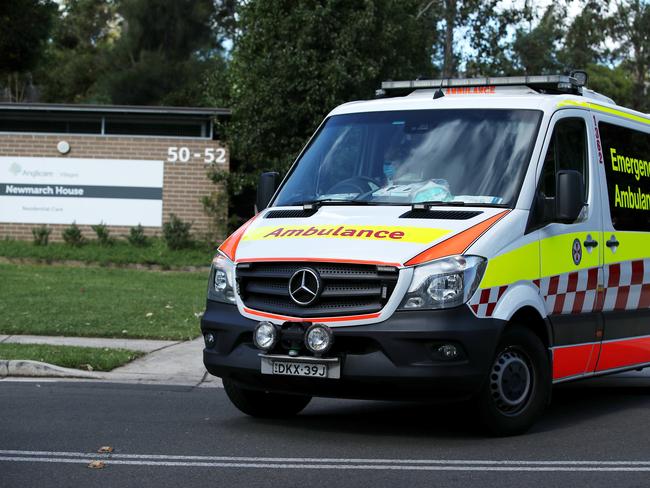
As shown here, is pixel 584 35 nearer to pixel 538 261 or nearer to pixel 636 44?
A: pixel 636 44

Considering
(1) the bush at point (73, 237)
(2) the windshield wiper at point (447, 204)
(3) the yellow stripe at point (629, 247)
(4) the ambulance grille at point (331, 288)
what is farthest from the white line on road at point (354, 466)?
(1) the bush at point (73, 237)

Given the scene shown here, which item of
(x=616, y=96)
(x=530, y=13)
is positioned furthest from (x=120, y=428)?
(x=616, y=96)

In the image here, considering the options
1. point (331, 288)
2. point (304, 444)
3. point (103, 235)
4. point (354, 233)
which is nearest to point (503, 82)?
point (354, 233)

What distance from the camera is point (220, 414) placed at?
336 inches

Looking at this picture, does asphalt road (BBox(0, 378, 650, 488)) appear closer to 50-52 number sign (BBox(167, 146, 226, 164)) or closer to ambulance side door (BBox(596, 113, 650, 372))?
ambulance side door (BBox(596, 113, 650, 372))

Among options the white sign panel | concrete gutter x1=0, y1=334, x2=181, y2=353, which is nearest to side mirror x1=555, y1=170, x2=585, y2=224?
concrete gutter x1=0, y1=334, x2=181, y2=353

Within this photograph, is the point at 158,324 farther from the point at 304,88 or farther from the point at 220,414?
the point at 304,88

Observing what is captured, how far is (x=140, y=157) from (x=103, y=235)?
1981 millimetres

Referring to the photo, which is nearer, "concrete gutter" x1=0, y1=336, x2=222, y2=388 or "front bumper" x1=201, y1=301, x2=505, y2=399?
"front bumper" x1=201, y1=301, x2=505, y2=399

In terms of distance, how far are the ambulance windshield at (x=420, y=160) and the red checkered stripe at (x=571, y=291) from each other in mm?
676

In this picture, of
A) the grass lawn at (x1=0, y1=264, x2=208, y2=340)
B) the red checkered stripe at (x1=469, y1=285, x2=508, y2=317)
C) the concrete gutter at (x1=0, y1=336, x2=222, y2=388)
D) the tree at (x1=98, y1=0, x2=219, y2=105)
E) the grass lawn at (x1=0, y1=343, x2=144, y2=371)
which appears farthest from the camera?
the tree at (x1=98, y1=0, x2=219, y2=105)

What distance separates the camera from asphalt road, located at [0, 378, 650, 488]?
6.21m

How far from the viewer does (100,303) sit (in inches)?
610

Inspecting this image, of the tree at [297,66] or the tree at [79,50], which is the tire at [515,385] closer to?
the tree at [297,66]
